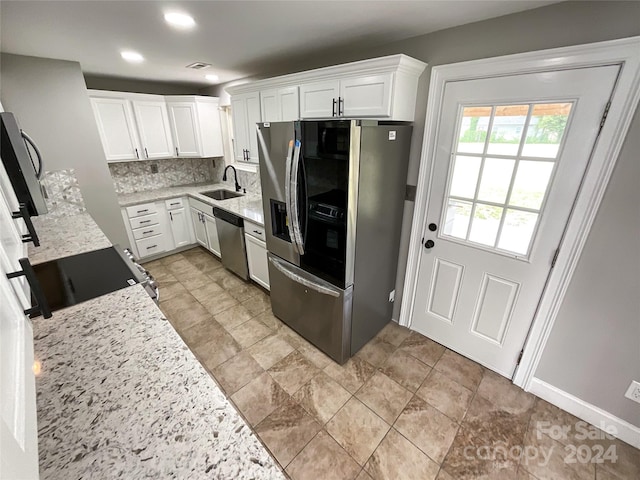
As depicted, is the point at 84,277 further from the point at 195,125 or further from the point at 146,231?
the point at 195,125

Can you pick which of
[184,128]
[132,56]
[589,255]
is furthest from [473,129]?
[184,128]

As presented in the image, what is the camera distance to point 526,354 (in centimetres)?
185

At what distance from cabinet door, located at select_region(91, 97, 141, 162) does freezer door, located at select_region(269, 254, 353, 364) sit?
260 cm

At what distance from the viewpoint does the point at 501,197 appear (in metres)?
1.74

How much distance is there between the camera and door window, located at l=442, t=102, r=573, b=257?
1.54m

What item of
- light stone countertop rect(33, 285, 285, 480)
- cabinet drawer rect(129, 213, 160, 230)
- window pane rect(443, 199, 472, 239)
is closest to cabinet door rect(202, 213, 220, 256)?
cabinet drawer rect(129, 213, 160, 230)

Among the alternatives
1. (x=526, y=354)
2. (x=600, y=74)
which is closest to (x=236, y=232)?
(x=526, y=354)

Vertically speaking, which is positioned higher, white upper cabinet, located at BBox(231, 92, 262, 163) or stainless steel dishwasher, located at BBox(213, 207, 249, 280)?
white upper cabinet, located at BBox(231, 92, 262, 163)

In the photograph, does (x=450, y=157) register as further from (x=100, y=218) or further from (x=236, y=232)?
(x=100, y=218)

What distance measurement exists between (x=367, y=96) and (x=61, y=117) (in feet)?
9.77

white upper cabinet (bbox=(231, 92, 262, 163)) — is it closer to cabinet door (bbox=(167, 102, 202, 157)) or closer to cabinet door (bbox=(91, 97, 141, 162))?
cabinet door (bbox=(167, 102, 202, 157))

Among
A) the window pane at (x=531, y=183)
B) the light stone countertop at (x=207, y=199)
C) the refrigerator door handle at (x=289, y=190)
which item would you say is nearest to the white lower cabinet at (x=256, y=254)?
the light stone countertop at (x=207, y=199)

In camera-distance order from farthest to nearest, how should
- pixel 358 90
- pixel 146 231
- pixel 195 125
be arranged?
pixel 195 125 < pixel 146 231 < pixel 358 90

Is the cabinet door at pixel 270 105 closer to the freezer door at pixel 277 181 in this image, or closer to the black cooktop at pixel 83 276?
the freezer door at pixel 277 181
